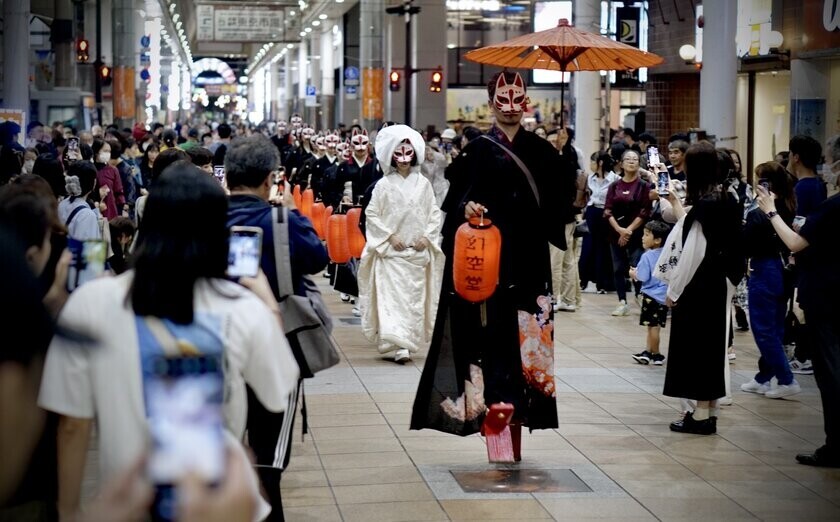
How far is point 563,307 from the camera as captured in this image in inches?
567

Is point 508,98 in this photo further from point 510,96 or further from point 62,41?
point 62,41

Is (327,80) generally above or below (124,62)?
above

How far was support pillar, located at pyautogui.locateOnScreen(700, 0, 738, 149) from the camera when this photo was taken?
14.5 metres

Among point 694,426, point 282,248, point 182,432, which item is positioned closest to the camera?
point 182,432

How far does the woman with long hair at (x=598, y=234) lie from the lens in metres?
15.1

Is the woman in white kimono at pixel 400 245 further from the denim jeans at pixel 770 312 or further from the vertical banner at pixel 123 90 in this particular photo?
the vertical banner at pixel 123 90

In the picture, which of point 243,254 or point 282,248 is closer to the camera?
point 243,254

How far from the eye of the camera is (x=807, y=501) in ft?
22.3

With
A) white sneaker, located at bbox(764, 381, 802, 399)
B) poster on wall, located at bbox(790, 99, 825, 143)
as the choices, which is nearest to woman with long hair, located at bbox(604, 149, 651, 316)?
poster on wall, located at bbox(790, 99, 825, 143)

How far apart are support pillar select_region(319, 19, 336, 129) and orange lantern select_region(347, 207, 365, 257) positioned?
39.4 metres

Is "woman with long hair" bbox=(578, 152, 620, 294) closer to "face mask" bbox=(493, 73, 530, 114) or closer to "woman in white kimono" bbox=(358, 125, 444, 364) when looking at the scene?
"woman in white kimono" bbox=(358, 125, 444, 364)

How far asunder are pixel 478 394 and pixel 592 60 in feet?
15.5

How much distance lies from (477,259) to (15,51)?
60.5 ft

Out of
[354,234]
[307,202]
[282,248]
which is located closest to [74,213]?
[282,248]
